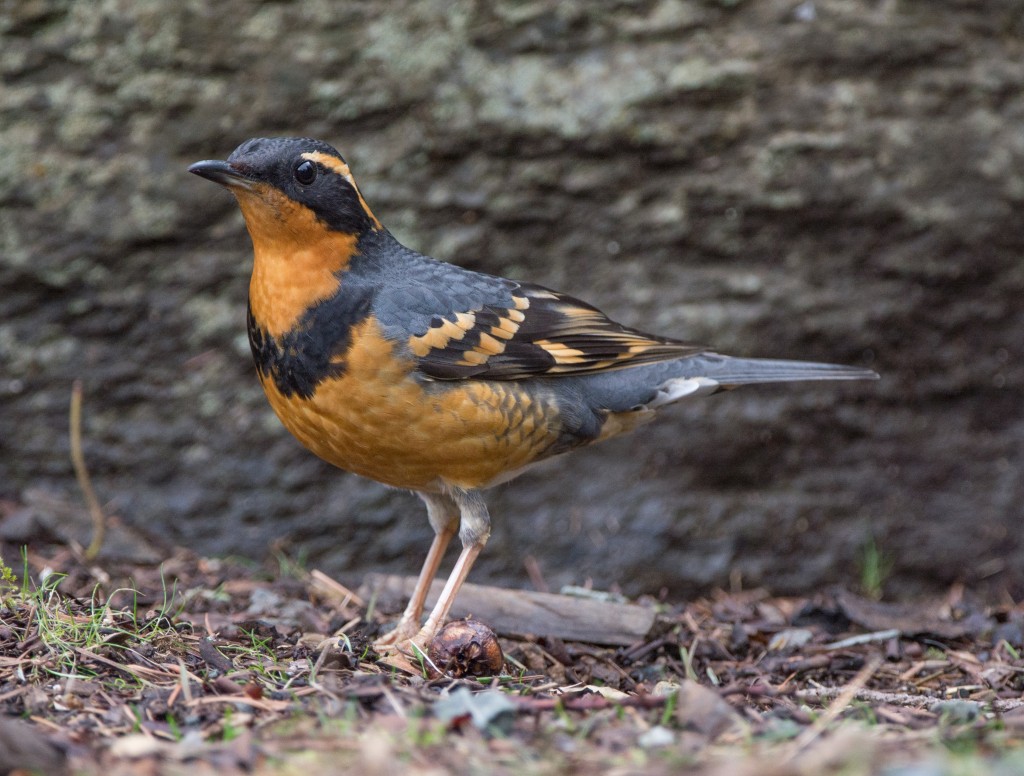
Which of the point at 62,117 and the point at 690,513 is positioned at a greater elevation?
the point at 62,117

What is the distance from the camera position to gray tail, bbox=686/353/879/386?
5.59m

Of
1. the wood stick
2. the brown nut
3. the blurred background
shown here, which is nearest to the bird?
the wood stick

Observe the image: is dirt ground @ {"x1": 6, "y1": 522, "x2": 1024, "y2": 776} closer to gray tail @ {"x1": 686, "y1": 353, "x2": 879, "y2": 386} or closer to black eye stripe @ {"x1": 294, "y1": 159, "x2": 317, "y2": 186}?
gray tail @ {"x1": 686, "y1": 353, "x2": 879, "y2": 386}

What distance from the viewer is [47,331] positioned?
6500 mm

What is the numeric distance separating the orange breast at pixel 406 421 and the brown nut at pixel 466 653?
0.90 metres

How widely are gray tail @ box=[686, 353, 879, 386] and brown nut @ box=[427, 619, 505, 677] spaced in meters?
2.13

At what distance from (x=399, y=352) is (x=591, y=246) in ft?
8.08

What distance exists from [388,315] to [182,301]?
2356 millimetres

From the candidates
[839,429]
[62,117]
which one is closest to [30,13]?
[62,117]

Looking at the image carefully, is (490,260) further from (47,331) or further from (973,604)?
(973,604)

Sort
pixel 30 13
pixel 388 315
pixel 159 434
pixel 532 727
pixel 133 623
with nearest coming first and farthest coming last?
pixel 532 727 → pixel 133 623 → pixel 388 315 → pixel 30 13 → pixel 159 434

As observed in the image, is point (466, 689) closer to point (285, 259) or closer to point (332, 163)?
point (285, 259)

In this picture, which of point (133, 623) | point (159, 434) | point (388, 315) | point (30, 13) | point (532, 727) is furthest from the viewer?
point (159, 434)

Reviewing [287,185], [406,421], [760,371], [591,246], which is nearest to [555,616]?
[406,421]
